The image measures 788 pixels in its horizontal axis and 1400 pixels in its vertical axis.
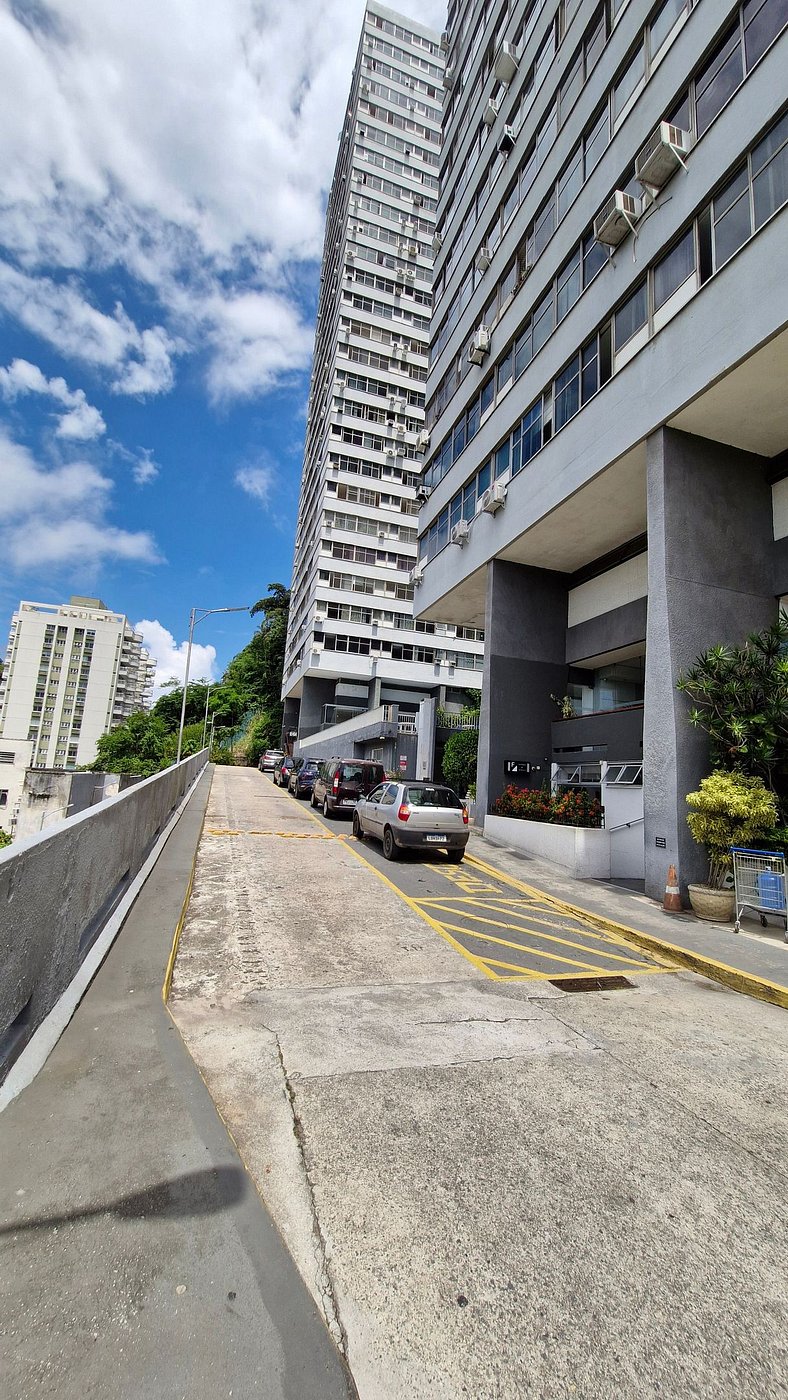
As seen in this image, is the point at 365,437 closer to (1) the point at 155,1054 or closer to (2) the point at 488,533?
(2) the point at 488,533

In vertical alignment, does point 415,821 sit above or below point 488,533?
below

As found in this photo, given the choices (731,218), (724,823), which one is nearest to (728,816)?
(724,823)

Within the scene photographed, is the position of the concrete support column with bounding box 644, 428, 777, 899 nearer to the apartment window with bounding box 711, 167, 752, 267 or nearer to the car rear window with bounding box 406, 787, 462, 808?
the apartment window with bounding box 711, 167, 752, 267

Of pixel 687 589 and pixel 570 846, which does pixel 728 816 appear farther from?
pixel 687 589

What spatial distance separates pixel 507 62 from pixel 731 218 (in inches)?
661

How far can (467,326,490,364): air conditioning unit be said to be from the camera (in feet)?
68.7

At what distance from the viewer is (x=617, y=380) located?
13391mm

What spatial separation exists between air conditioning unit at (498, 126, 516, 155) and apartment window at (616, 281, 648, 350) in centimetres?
1241

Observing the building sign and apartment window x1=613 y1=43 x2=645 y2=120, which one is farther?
the building sign

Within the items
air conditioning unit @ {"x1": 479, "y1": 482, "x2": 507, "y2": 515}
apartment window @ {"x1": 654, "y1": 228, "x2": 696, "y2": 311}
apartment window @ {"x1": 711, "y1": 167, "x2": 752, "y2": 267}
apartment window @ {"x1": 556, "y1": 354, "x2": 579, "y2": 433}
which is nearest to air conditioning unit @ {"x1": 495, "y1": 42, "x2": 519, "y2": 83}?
apartment window @ {"x1": 556, "y1": 354, "x2": 579, "y2": 433}

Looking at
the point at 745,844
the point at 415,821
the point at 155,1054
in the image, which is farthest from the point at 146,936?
the point at 745,844

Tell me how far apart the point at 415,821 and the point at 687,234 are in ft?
41.1

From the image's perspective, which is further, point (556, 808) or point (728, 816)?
point (556, 808)

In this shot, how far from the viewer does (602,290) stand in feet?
47.0
